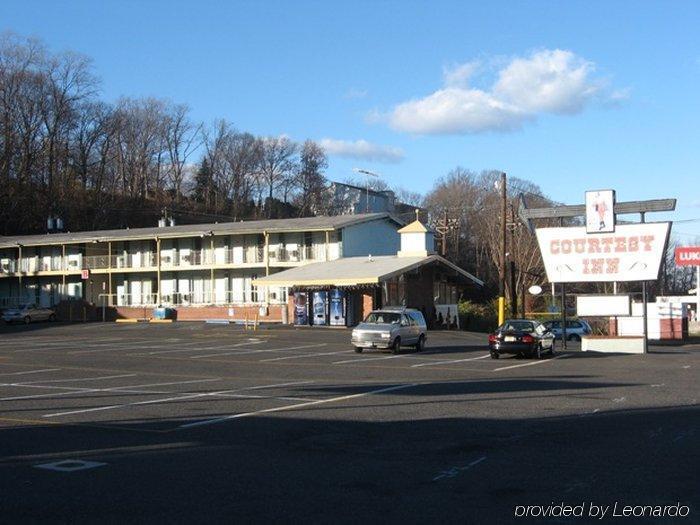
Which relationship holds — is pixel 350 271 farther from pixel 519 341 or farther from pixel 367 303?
pixel 519 341

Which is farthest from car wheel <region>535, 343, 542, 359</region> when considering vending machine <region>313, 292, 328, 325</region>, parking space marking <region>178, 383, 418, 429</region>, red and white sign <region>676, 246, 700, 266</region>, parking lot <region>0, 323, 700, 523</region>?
red and white sign <region>676, 246, 700, 266</region>

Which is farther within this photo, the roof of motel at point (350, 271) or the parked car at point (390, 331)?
the roof of motel at point (350, 271)

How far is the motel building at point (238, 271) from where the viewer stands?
52.1 m

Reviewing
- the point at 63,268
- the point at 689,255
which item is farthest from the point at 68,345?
the point at 689,255

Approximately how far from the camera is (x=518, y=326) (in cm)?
3148

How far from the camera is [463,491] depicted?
8.55 meters

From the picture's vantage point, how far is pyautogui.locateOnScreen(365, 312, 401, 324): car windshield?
32.4 metres

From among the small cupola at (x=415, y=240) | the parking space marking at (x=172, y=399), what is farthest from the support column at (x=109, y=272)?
the parking space marking at (x=172, y=399)

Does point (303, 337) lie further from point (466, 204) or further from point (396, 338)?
point (466, 204)

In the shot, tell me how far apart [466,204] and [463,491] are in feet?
301

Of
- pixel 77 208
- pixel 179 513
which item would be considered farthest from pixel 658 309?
pixel 77 208

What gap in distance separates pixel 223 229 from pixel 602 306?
33732 mm

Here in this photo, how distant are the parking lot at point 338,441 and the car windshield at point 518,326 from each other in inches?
207

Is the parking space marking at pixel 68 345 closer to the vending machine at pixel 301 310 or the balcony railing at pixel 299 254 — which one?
the vending machine at pixel 301 310
